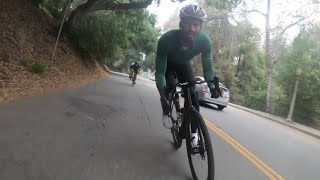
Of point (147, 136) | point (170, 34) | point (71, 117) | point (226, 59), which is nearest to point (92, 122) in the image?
point (71, 117)

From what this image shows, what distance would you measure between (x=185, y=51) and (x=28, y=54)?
410 inches

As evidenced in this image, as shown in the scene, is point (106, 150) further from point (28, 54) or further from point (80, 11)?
point (80, 11)

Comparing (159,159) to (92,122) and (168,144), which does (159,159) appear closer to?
(168,144)

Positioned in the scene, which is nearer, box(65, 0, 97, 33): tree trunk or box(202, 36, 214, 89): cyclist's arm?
box(202, 36, 214, 89): cyclist's arm

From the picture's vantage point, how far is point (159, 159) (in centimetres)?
651

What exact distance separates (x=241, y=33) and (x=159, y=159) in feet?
118

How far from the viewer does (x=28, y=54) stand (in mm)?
15172

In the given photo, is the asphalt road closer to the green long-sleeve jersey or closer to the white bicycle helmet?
the green long-sleeve jersey

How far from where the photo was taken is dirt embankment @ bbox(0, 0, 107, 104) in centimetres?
1171

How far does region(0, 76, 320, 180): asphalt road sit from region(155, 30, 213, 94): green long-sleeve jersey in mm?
1259

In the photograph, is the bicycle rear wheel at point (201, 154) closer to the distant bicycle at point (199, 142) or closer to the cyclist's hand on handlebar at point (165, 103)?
the distant bicycle at point (199, 142)

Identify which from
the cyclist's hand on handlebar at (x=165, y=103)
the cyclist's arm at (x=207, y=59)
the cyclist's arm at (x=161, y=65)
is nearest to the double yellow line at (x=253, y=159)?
the cyclist's hand on handlebar at (x=165, y=103)

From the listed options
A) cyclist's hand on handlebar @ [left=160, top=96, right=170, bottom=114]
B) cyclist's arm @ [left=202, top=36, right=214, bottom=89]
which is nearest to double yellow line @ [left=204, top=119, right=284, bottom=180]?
cyclist's hand on handlebar @ [left=160, top=96, right=170, bottom=114]

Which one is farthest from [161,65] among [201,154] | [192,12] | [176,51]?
[201,154]
